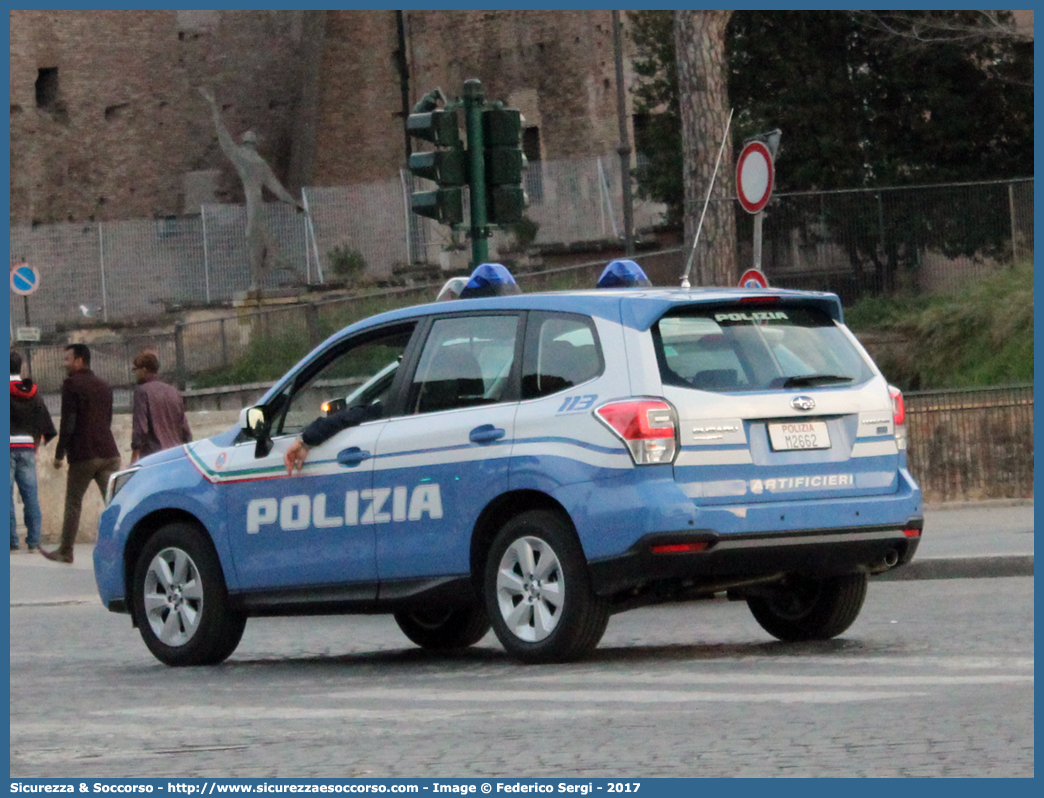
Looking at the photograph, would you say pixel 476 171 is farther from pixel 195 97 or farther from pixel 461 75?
pixel 195 97

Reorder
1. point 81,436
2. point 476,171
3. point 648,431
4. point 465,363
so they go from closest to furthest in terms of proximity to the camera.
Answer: point 648,431 < point 465,363 < point 476,171 < point 81,436

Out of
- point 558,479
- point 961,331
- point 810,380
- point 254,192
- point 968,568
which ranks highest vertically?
point 254,192

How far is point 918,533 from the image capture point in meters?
9.70

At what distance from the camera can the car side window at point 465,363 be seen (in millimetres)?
9789

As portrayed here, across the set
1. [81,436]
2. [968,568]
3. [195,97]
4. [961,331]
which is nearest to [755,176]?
[968,568]

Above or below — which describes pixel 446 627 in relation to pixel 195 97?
below

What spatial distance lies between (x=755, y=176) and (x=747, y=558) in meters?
8.04

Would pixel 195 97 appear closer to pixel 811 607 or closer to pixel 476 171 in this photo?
pixel 476 171

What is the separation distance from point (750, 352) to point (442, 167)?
19.3 ft

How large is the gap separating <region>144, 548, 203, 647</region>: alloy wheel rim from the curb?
17.6ft

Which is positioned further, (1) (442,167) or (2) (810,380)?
(1) (442,167)

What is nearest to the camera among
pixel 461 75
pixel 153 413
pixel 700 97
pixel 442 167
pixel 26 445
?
pixel 442 167

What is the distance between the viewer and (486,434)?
955 centimetres

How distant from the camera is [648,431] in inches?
354
